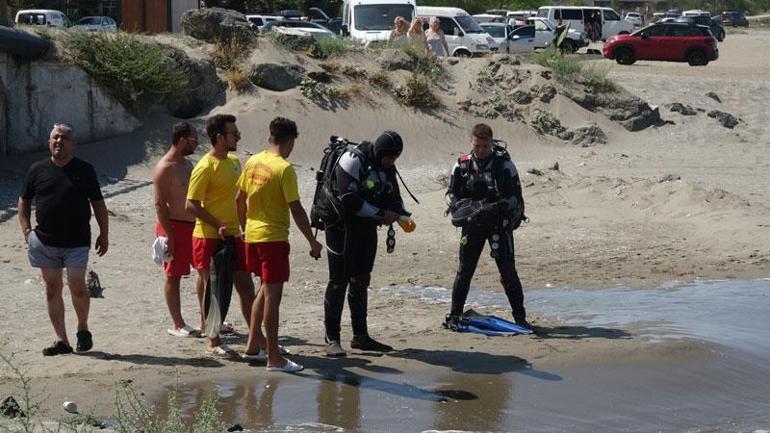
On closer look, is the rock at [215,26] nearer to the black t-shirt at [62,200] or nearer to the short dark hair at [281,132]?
the black t-shirt at [62,200]

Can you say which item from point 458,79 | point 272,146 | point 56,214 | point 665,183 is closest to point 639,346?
point 272,146

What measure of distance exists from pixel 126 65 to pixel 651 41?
23741 mm

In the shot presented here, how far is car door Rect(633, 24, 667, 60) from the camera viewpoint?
39.1 metres

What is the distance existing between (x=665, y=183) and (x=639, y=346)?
7552 mm

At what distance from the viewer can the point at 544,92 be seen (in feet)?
74.5

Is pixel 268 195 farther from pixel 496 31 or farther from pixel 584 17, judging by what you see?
pixel 584 17

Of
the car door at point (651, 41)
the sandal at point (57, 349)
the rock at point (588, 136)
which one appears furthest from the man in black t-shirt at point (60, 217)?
the car door at point (651, 41)

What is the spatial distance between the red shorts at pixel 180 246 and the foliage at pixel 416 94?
42.4ft

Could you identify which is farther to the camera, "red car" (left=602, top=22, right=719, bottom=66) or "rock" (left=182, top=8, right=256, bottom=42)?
"red car" (left=602, top=22, right=719, bottom=66)

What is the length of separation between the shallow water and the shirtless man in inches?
43.8

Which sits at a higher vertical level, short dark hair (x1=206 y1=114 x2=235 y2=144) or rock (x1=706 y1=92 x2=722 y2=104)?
short dark hair (x1=206 y1=114 x2=235 y2=144)

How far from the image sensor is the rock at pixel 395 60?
74.5 ft

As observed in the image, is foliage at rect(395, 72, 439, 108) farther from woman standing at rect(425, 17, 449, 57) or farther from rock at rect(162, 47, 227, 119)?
woman standing at rect(425, 17, 449, 57)

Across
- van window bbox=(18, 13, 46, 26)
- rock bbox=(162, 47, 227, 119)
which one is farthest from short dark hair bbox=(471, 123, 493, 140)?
van window bbox=(18, 13, 46, 26)
